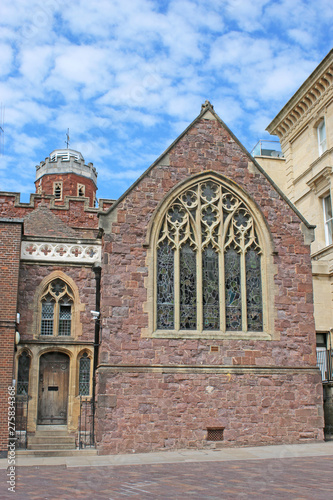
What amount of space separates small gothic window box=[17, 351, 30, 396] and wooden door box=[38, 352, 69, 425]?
0.42 metres

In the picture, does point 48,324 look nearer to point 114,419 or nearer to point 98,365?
point 98,365

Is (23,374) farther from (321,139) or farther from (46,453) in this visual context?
(321,139)

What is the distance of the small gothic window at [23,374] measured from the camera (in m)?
17.2

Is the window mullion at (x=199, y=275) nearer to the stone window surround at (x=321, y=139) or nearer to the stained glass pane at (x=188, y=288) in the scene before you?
the stained glass pane at (x=188, y=288)

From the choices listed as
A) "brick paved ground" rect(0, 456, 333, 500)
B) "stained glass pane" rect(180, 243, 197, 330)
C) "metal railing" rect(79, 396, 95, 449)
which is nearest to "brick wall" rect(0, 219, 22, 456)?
"metal railing" rect(79, 396, 95, 449)

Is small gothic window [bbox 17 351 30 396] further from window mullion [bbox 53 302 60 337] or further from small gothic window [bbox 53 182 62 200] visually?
small gothic window [bbox 53 182 62 200]

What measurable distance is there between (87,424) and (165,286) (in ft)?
15.6

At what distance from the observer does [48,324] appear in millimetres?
17938

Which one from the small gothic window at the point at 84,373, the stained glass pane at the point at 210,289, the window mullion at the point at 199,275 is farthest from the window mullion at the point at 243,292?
the small gothic window at the point at 84,373

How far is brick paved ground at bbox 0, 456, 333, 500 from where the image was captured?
8086 millimetres

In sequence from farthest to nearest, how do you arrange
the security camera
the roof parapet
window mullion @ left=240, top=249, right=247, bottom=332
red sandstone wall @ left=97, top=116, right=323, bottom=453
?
the roof parapet, window mullion @ left=240, top=249, right=247, bottom=332, the security camera, red sandstone wall @ left=97, top=116, right=323, bottom=453

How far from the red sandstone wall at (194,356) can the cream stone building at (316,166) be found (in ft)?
19.2

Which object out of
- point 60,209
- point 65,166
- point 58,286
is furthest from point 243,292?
point 65,166

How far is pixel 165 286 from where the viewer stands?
16656mm
